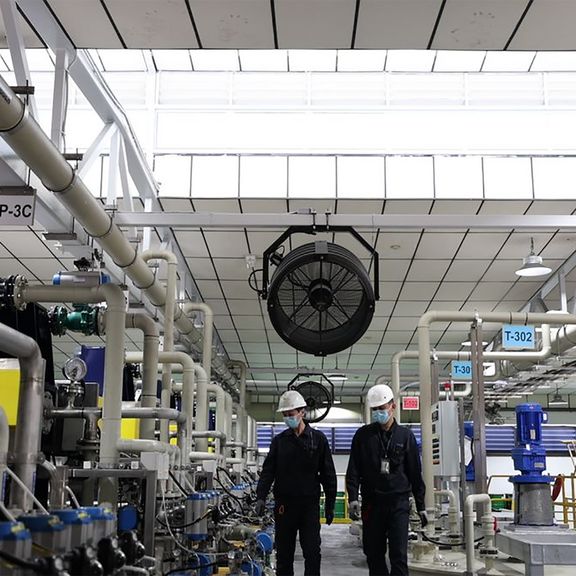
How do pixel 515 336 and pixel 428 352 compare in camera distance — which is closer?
pixel 428 352

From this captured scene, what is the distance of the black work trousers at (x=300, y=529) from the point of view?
4.96 metres

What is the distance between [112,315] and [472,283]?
657 cm

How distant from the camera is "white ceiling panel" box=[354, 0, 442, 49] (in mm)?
3758

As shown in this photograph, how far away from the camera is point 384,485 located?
15.4 ft

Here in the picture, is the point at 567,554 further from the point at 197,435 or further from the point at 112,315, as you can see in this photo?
the point at 197,435

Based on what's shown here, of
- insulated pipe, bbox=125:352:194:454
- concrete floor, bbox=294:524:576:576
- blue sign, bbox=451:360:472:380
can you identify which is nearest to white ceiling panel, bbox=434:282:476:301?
blue sign, bbox=451:360:472:380

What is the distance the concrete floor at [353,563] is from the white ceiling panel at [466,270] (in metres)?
3.62

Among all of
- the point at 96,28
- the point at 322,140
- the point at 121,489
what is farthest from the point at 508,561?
the point at 96,28

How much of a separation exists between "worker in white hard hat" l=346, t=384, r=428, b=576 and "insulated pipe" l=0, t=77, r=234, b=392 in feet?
6.61

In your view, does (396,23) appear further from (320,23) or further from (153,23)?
(153,23)

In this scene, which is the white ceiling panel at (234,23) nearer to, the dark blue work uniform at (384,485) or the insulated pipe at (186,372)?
the dark blue work uniform at (384,485)

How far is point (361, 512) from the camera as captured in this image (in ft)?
16.0

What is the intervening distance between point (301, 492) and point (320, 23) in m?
2.92

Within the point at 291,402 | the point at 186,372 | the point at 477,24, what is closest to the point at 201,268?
the point at 186,372
